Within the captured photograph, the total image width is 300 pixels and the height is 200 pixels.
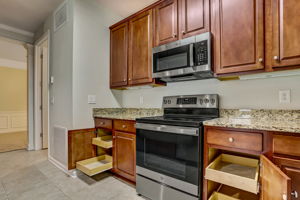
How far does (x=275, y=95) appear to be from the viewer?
162 centimetres

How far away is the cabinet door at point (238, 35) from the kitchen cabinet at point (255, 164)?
0.66 metres

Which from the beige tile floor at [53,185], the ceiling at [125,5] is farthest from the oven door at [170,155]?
the ceiling at [125,5]

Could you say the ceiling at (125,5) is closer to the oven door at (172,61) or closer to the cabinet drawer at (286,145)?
the oven door at (172,61)

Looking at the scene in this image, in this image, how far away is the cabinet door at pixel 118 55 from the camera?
2582 millimetres

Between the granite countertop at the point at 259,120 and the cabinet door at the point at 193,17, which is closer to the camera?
the granite countertop at the point at 259,120

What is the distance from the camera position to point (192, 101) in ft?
6.77

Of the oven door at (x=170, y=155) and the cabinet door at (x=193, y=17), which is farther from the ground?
the cabinet door at (x=193, y=17)

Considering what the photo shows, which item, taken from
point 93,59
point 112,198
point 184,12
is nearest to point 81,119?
point 93,59

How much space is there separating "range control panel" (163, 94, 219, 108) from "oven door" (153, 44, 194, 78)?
39 cm

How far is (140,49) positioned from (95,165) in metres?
1.78

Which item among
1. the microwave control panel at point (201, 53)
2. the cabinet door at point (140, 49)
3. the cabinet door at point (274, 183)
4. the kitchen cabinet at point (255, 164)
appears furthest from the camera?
the cabinet door at point (140, 49)

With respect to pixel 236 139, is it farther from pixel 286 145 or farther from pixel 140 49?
pixel 140 49

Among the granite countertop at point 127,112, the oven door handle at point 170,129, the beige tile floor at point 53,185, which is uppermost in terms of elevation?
the granite countertop at point 127,112

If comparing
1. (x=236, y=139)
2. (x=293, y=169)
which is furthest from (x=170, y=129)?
(x=293, y=169)
